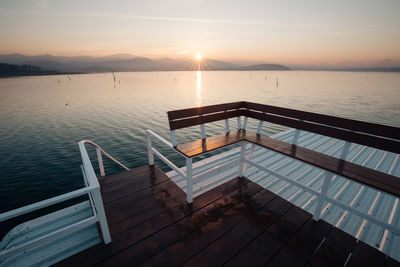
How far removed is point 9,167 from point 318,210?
13.8m

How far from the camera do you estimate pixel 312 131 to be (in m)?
3.51

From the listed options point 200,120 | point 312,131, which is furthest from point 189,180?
point 312,131

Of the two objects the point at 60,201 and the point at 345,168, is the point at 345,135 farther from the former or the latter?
the point at 60,201

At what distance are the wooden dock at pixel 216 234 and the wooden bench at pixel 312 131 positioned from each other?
101cm

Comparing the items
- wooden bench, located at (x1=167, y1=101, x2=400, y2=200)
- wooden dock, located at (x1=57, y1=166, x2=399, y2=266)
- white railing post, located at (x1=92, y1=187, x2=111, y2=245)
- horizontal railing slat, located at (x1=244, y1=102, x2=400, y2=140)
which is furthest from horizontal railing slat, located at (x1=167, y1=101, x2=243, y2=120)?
white railing post, located at (x1=92, y1=187, x2=111, y2=245)

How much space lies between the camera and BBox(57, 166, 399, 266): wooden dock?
242cm

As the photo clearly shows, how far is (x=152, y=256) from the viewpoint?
2438mm

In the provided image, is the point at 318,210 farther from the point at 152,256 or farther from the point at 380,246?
the point at 152,256

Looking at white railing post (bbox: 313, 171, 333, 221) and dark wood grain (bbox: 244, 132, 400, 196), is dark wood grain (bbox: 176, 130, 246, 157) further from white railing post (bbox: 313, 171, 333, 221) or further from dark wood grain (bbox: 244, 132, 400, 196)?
white railing post (bbox: 313, 171, 333, 221)

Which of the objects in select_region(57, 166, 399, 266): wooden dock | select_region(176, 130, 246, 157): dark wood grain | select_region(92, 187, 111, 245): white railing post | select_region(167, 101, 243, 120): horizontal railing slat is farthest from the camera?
select_region(167, 101, 243, 120): horizontal railing slat

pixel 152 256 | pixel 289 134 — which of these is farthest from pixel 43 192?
pixel 289 134

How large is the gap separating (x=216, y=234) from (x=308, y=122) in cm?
→ 276

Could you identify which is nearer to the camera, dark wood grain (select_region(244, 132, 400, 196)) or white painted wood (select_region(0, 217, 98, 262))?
white painted wood (select_region(0, 217, 98, 262))

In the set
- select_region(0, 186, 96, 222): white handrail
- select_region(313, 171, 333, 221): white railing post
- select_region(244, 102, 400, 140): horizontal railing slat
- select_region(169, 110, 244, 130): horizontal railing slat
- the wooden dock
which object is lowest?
the wooden dock
